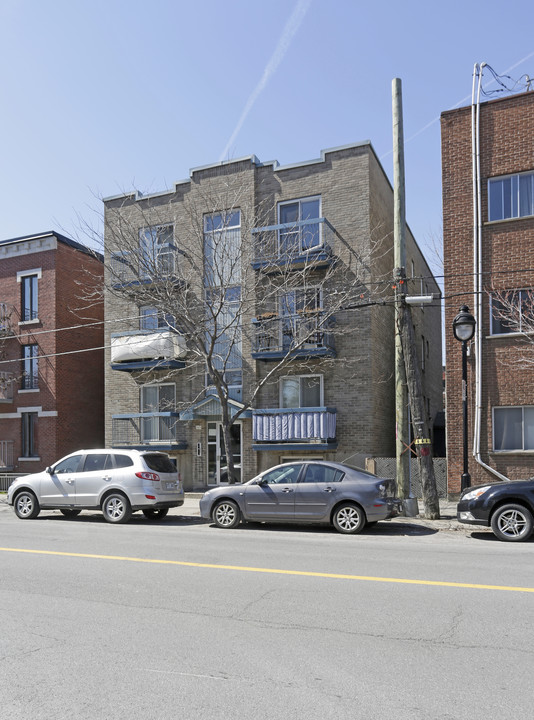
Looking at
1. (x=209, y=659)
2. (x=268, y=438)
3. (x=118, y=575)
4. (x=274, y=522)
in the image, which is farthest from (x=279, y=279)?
(x=209, y=659)

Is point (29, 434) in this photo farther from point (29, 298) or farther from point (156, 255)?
point (156, 255)

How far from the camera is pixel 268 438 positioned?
1950 cm

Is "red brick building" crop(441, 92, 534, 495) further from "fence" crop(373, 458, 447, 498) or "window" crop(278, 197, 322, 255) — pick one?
"window" crop(278, 197, 322, 255)

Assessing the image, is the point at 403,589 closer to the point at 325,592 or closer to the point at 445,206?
the point at 325,592

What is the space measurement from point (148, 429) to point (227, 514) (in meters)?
10.1

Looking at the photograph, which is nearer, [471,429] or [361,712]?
[361,712]

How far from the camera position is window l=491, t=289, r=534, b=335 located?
16.1 meters

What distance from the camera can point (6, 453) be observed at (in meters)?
25.6

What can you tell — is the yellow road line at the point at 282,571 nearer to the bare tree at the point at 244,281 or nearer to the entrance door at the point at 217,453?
the bare tree at the point at 244,281

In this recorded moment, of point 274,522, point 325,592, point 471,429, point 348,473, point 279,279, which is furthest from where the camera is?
point 279,279

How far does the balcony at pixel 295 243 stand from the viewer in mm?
18828

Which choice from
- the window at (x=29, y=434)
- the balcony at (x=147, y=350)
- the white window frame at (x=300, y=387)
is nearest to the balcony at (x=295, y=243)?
the white window frame at (x=300, y=387)

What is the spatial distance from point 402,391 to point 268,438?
6.48 meters

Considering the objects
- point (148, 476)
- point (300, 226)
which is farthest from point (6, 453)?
point (300, 226)
